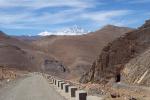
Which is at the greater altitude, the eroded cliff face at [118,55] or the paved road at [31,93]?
the eroded cliff face at [118,55]

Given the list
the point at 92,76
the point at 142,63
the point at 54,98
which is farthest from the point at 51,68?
the point at 54,98

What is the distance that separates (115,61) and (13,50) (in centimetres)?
13592

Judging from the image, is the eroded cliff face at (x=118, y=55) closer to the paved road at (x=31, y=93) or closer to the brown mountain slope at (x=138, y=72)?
the brown mountain slope at (x=138, y=72)

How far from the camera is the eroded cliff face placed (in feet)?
186

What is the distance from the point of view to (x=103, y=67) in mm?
63656

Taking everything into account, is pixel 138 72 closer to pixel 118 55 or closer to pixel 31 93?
pixel 118 55

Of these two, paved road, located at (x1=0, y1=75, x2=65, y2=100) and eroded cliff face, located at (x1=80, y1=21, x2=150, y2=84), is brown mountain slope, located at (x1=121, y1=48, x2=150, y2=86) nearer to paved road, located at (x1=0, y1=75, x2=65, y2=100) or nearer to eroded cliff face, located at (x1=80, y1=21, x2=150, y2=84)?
eroded cliff face, located at (x1=80, y1=21, x2=150, y2=84)

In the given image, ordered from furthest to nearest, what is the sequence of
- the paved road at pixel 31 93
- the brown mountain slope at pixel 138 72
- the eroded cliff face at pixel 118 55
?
the eroded cliff face at pixel 118 55 < the brown mountain slope at pixel 138 72 < the paved road at pixel 31 93

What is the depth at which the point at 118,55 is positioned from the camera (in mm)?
61219

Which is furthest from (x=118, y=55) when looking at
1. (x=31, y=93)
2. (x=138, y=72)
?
(x=31, y=93)

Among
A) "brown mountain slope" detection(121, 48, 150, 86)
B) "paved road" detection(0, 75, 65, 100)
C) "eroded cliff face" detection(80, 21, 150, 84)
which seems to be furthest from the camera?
"eroded cliff face" detection(80, 21, 150, 84)

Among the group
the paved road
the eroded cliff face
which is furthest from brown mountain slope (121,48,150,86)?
the paved road

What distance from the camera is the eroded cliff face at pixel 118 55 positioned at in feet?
186

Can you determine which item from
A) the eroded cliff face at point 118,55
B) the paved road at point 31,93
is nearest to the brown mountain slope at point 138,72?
the eroded cliff face at point 118,55
